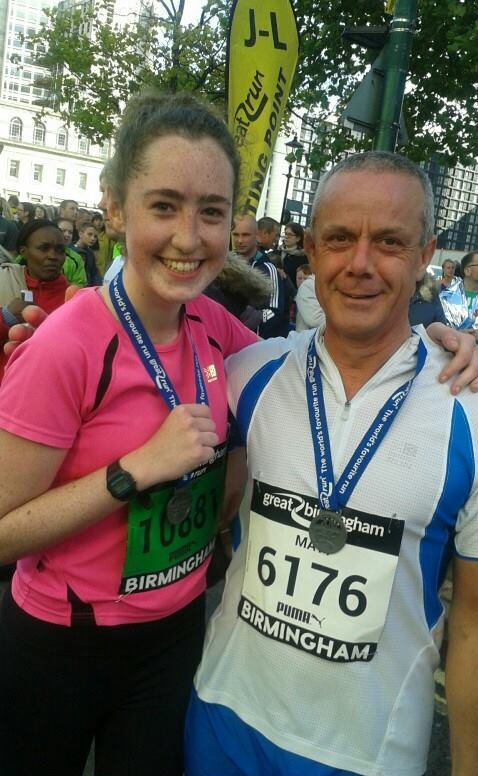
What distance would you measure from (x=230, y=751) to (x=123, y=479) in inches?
28.5

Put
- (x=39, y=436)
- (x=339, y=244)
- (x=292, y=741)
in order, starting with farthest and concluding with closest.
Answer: (x=339, y=244) < (x=292, y=741) < (x=39, y=436)

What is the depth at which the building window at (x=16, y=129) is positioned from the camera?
77.4 meters

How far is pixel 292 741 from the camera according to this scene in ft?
4.91

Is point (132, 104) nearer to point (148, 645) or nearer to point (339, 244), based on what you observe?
point (339, 244)

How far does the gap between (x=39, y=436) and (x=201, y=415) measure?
0.37 metres

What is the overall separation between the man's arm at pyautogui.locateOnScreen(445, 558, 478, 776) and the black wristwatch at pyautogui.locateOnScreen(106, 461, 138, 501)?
2.50 feet

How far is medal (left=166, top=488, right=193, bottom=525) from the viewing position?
1586 millimetres

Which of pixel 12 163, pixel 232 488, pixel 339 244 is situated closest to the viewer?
pixel 339 244

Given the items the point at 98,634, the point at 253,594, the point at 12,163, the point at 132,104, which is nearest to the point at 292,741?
the point at 253,594

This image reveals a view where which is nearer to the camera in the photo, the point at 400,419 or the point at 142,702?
the point at 400,419

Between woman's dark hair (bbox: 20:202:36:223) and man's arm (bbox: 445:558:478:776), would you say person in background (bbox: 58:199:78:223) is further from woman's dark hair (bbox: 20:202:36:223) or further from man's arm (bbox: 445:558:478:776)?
man's arm (bbox: 445:558:478:776)

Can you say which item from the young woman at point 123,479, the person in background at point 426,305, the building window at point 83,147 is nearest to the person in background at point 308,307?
the person in background at point 426,305

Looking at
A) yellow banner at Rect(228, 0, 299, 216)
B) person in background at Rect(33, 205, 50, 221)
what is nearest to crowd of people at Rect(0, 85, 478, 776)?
yellow banner at Rect(228, 0, 299, 216)

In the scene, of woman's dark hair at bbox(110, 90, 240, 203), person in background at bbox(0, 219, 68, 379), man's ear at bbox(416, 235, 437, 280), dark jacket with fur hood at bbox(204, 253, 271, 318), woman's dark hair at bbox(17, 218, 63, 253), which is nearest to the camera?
woman's dark hair at bbox(110, 90, 240, 203)
